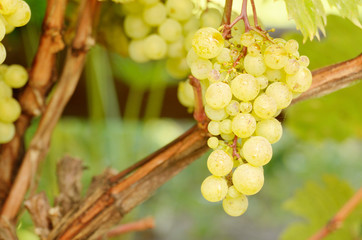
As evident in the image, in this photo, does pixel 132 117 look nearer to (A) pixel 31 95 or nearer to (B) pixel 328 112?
(B) pixel 328 112

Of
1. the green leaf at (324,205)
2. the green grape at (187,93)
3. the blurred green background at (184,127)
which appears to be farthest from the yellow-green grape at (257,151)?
→ the green leaf at (324,205)

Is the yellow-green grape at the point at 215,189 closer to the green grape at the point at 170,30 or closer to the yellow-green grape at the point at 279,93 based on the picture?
the yellow-green grape at the point at 279,93

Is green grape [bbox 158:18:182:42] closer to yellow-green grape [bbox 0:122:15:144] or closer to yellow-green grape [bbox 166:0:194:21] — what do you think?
yellow-green grape [bbox 166:0:194:21]

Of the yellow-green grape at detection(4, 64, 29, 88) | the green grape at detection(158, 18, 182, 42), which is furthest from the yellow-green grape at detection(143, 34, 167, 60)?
the yellow-green grape at detection(4, 64, 29, 88)

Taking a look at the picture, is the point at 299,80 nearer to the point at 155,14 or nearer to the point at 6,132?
the point at 155,14

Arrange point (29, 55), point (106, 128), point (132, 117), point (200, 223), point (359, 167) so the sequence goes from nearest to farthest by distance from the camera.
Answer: point (29, 55), point (132, 117), point (106, 128), point (200, 223), point (359, 167)

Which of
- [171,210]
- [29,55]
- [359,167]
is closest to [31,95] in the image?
[29,55]

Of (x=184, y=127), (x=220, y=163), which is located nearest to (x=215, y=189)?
(x=220, y=163)
